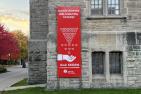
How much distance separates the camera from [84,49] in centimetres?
2280

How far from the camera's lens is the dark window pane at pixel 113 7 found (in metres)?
23.2

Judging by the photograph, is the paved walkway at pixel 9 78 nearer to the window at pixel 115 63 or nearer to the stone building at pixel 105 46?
the stone building at pixel 105 46

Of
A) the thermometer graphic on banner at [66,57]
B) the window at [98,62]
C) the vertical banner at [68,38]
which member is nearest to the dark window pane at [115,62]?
the window at [98,62]

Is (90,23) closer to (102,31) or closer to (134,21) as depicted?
(102,31)

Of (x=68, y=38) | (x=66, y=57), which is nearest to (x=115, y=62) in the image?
(x=66, y=57)

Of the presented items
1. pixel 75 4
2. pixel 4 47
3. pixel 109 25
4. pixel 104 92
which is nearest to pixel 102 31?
pixel 109 25

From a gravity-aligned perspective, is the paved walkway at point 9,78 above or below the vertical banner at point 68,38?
below

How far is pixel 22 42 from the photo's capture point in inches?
4264

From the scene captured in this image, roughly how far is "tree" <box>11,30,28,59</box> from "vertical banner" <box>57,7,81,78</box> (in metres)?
80.7

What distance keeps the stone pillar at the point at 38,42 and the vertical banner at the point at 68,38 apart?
20.1 feet

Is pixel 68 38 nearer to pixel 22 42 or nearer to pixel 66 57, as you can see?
pixel 66 57

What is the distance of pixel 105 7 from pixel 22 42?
86165 millimetres

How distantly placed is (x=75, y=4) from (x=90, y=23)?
126cm

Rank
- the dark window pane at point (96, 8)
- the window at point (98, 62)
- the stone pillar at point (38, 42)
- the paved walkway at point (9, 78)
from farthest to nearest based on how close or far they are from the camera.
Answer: the paved walkway at point (9, 78) → the stone pillar at point (38, 42) → the dark window pane at point (96, 8) → the window at point (98, 62)
